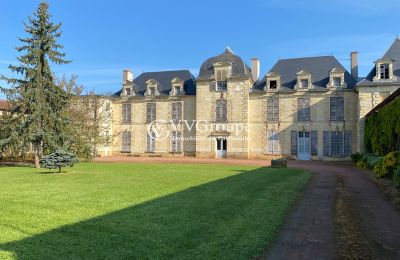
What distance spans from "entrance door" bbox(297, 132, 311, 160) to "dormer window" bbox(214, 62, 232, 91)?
24.2 feet

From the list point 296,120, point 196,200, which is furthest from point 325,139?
point 196,200

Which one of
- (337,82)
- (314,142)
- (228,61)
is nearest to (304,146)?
(314,142)

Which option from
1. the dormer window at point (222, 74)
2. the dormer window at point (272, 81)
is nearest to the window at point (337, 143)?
the dormer window at point (272, 81)

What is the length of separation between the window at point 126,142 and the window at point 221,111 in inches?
361

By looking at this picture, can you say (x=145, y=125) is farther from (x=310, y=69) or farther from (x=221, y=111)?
(x=310, y=69)

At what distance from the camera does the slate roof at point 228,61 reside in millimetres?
29359

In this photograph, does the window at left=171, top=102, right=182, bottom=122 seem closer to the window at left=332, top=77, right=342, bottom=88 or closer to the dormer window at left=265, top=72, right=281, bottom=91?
the dormer window at left=265, top=72, right=281, bottom=91

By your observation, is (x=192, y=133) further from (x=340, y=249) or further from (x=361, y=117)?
(x=340, y=249)

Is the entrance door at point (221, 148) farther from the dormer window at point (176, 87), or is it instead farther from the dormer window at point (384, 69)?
the dormer window at point (384, 69)

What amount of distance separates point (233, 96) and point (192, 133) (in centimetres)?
507

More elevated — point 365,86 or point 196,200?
point 365,86

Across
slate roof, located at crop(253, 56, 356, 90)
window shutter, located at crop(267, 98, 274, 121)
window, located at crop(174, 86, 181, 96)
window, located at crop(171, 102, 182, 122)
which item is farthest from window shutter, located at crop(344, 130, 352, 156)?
window, located at crop(174, 86, 181, 96)

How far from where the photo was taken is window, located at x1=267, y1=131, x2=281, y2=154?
28616 mm

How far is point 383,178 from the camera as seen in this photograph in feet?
43.8
